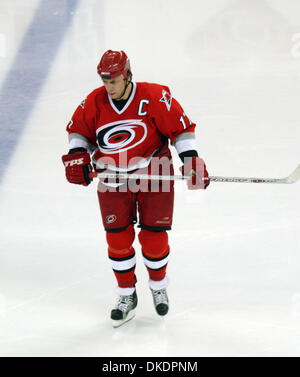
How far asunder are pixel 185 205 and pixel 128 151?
1044 millimetres

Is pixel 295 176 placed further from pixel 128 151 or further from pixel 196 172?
pixel 128 151

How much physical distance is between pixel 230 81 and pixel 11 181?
1.66 m

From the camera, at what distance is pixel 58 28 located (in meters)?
5.16

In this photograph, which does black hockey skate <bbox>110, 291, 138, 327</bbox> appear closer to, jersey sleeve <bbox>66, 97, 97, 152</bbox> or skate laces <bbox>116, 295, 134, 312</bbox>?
skate laces <bbox>116, 295, 134, 312</bbox>

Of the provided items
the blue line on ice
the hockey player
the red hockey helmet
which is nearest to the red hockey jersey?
the hockey player

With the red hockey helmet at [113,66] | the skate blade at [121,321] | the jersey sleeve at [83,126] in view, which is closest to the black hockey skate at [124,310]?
the skate blade at [121,321]

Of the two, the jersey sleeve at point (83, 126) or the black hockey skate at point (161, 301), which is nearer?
the jersey sleeve at point (83, 126)

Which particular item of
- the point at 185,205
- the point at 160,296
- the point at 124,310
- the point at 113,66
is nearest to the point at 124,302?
the point at 124,310

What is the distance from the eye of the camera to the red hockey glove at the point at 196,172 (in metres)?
2.74

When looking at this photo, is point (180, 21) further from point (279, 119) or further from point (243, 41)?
point (279, 119)

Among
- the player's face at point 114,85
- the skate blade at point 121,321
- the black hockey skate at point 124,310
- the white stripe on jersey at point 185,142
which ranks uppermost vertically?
the player's face at point 114,85

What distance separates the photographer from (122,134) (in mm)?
2781

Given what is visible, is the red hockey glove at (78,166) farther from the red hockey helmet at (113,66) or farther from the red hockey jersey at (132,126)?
the red hockey helmet at (113,66)

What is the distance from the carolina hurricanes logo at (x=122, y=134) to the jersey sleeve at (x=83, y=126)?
69 millimetres
